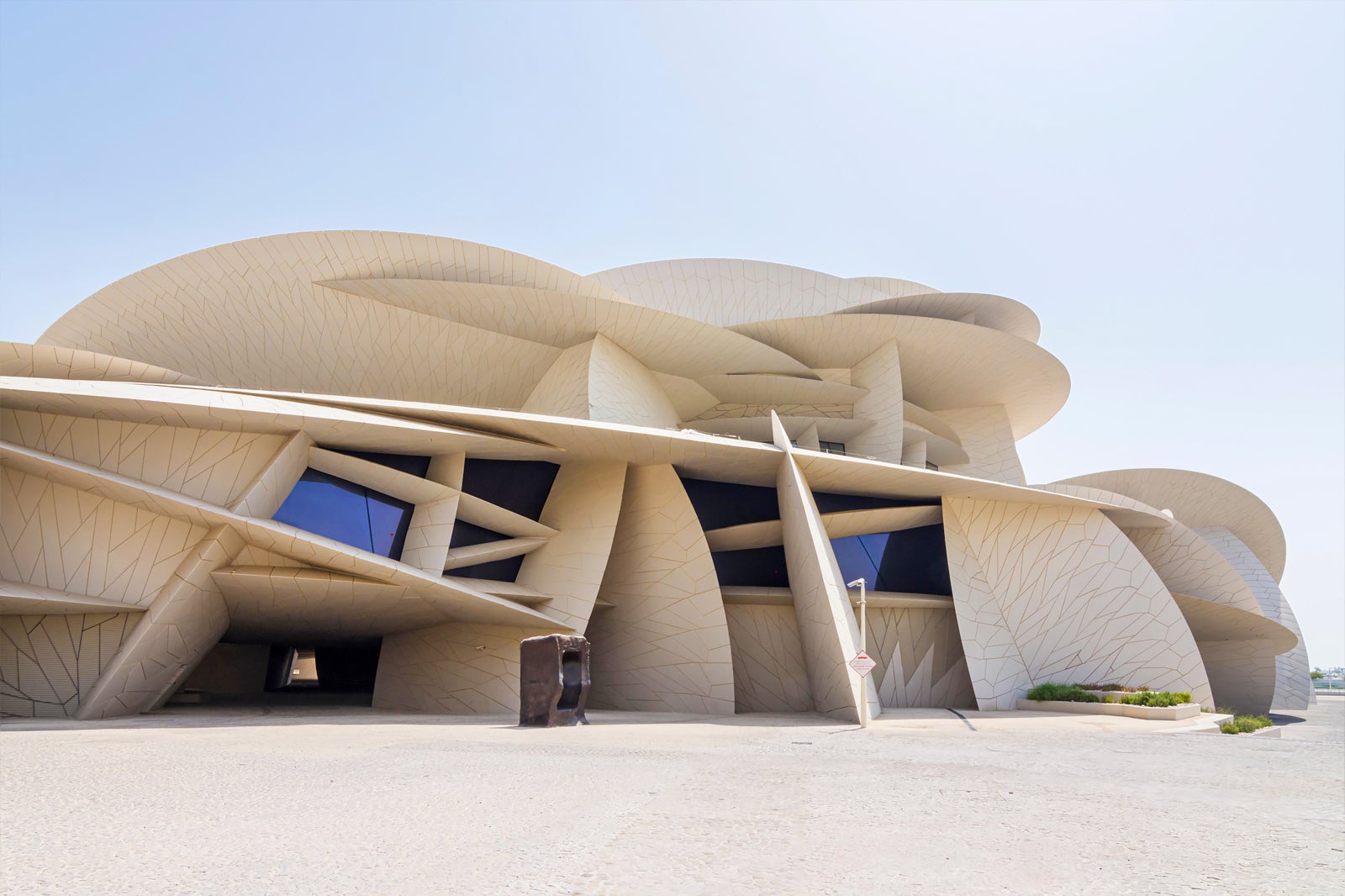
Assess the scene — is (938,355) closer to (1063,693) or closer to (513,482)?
(1063,693)

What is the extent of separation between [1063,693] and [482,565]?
15.6 m

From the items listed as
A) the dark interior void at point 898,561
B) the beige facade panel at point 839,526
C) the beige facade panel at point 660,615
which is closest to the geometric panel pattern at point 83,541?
the beige facade panel at point 660,615

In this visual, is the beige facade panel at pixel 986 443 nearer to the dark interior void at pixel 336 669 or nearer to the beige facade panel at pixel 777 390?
the beige facade panel at pixel 777 390

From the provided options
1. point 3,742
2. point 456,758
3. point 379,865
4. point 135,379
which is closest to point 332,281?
point 135,379

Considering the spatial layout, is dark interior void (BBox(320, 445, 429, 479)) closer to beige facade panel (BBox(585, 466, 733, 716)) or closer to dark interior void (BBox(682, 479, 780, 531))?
beige facade panel (BBox(585, 466, 733, 716))

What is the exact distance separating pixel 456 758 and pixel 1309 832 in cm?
756

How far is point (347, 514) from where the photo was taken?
1709 centimetres

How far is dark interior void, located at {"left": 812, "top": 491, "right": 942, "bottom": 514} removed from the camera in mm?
22875

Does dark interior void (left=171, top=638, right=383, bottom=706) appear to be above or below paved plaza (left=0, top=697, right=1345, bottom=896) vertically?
below

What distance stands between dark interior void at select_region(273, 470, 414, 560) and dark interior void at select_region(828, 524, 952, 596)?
509 inches

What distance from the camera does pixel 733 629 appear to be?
22109 millimetres

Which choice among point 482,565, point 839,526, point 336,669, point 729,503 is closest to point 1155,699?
point 839,526

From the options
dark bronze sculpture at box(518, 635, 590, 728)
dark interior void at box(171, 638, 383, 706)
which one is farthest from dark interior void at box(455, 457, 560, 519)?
dark bronze sculpture at box(518, 635, 590, 728)

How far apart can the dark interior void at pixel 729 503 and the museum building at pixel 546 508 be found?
0.25 feet
